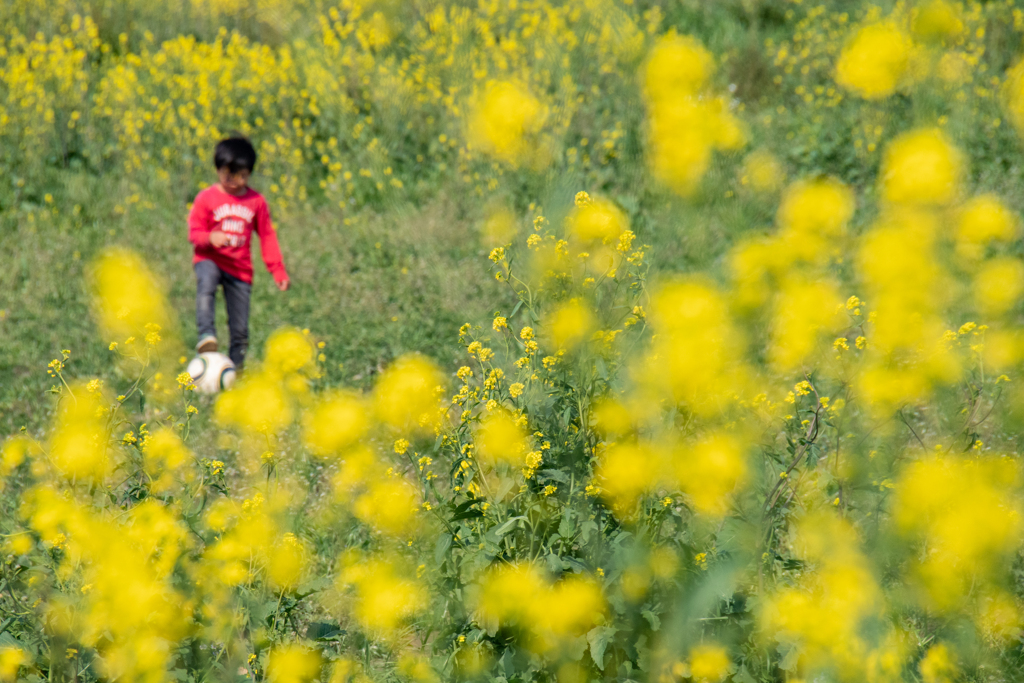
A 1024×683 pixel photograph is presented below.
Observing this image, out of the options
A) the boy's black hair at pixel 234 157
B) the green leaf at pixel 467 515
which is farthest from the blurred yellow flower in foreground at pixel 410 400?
the boy's black hair at pixel 234 157

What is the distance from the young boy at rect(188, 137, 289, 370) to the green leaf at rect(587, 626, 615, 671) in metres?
3.23

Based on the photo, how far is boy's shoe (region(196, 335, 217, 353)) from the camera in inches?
199

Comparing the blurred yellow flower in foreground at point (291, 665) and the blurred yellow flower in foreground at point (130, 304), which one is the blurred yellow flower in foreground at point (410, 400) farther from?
the blurred yellow flower in foreground at point (130, 304)

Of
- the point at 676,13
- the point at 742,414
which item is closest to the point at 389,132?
the point at 676,13

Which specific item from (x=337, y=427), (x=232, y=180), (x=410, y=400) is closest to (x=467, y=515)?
(x=410, y=400)

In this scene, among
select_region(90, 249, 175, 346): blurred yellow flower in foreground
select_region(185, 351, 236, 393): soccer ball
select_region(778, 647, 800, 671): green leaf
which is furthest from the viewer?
select_region(185, 351, 236, 393): soccer ball

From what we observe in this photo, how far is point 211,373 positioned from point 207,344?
0.20 meters

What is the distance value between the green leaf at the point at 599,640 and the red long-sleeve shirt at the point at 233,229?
3313 millimetres

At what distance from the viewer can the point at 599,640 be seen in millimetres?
2242

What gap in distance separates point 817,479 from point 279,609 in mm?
1624

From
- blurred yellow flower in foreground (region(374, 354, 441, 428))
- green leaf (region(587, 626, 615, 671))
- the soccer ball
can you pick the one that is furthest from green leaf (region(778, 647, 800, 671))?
the soccer ball

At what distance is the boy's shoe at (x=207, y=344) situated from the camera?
506 cm

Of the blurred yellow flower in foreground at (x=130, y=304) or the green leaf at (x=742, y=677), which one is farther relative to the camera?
the blurred yellow flower in foreground at (x=130, y=304)

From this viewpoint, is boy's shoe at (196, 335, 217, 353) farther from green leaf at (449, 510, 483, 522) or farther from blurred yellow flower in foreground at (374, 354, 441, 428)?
green leaf at (449, 510, 483, 522)
